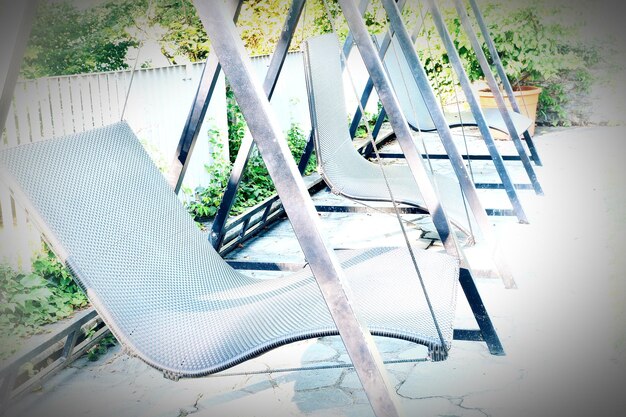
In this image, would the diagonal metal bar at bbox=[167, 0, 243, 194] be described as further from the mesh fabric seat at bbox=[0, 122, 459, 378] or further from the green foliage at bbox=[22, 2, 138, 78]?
the green foliage at bbox=[22, 2, 138, 78]

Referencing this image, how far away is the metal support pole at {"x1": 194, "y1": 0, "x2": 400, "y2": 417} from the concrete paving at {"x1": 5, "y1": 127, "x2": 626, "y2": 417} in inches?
21.5

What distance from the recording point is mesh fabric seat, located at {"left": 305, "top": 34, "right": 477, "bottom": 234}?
3989 millimetres

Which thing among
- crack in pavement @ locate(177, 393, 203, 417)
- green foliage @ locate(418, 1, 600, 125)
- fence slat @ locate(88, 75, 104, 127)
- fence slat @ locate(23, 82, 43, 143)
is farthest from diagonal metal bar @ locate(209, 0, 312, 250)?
green foliage @ locate(418, 1, 600, 125)

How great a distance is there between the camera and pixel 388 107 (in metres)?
2.95

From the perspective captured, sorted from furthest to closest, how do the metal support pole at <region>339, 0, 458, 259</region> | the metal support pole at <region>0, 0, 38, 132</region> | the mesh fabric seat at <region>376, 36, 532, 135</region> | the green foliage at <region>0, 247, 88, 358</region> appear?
the mesh fabric seat at <region>376, 36, 532, 135</region>, the green foliage at <region>0, 247, 88, 358</region>, the metal support pole at <region>339, 0, 458, 259</region>, the metal support pole at <region>0, 0, 38, 132</region>

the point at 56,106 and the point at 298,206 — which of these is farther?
the point at 56,106

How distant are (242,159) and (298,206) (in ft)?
7.69

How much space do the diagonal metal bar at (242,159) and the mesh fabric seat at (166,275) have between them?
0.90 metres

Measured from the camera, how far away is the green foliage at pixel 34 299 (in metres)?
3.30

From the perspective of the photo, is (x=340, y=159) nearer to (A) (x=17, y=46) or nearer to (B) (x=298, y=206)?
(A) (x=17, y=46)

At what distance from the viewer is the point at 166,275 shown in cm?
253

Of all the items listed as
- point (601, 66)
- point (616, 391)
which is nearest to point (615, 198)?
point (616, 391)

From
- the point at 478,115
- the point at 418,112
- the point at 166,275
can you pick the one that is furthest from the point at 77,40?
the point at 166,275

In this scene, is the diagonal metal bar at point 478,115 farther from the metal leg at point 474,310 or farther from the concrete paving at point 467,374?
the metal leg at point 474,310
